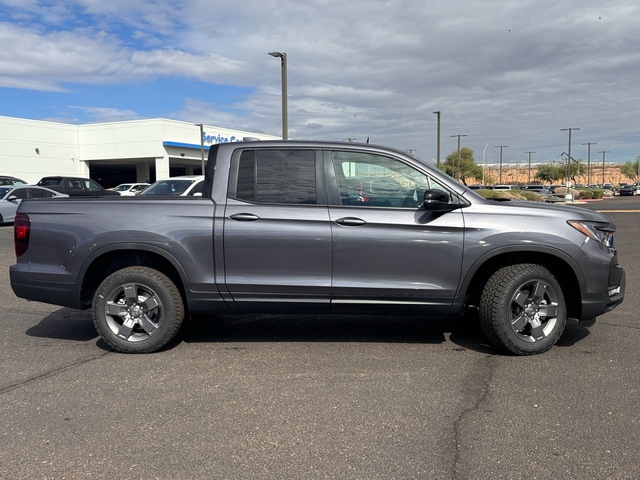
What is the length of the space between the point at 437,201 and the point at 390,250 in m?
0.58

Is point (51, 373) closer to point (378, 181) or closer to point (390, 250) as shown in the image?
point (390, 250)

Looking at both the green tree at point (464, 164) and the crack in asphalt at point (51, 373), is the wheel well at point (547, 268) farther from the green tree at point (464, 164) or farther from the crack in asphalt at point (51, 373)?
the green tree at point (464, 164)

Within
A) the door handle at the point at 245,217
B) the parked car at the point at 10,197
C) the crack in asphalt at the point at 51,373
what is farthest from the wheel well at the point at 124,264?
the parked car at the point at 10,197

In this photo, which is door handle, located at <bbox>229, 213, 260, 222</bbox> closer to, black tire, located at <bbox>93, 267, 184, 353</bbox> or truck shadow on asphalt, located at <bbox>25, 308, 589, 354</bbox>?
black tire, located at <bbox>93, 267, 184, 353</bbox>

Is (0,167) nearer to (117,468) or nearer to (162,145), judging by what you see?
(162,145)

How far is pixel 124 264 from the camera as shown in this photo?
5238 mm

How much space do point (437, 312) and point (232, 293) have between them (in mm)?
1844

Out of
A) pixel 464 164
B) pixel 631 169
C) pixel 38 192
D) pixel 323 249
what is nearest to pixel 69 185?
pixel 38 192

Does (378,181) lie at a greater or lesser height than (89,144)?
lesser

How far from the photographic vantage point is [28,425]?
3.65 m

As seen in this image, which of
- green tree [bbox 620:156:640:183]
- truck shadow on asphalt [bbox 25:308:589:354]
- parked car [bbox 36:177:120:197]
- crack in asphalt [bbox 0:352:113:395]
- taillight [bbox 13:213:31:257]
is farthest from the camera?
green tree [bbox 620:156:640:183]

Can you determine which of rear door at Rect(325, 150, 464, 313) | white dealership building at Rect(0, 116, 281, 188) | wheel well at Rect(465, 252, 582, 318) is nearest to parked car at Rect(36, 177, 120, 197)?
white dealership building at Rect(0, 116, 281, 188)

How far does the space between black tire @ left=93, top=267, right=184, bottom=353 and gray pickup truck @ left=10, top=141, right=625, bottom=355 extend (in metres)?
0.01

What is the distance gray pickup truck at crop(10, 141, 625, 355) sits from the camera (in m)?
4.85
